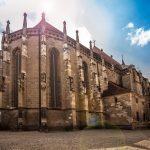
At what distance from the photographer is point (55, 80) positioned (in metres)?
25.0

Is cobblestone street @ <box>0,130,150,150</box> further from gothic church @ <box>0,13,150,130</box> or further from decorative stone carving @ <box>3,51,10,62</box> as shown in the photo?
decorative stone carving @ <box>3,51,10,62</box>

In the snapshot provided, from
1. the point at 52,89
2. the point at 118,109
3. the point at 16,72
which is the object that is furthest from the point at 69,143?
the point at 118,109

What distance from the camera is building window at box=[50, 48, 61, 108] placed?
24.2 metres

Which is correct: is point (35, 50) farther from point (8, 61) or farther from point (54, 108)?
point (54, 108)

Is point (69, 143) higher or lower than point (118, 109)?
lower

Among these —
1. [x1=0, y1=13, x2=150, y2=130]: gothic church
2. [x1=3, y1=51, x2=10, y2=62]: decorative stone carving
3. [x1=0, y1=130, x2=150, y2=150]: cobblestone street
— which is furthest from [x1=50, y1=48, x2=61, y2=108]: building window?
[x1=0, y1=130, x2=150, y2=150]: cobblestone street

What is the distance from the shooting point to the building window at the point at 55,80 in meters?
24.2

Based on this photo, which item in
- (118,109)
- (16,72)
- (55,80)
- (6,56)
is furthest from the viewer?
(118,109)

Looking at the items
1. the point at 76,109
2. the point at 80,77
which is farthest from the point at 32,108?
the point at 80,77

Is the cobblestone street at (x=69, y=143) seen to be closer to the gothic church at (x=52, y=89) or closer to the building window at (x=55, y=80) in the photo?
the gothic church at (x=52, y=89)

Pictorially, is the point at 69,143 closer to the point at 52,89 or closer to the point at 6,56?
the point at 52,89

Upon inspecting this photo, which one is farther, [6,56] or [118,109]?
[118,109]

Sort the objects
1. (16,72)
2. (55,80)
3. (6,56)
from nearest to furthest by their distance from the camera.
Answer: (6,56)
(16,72)
(55,80)

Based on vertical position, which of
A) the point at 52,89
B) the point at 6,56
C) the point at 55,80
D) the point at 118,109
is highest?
the point at 6,56
